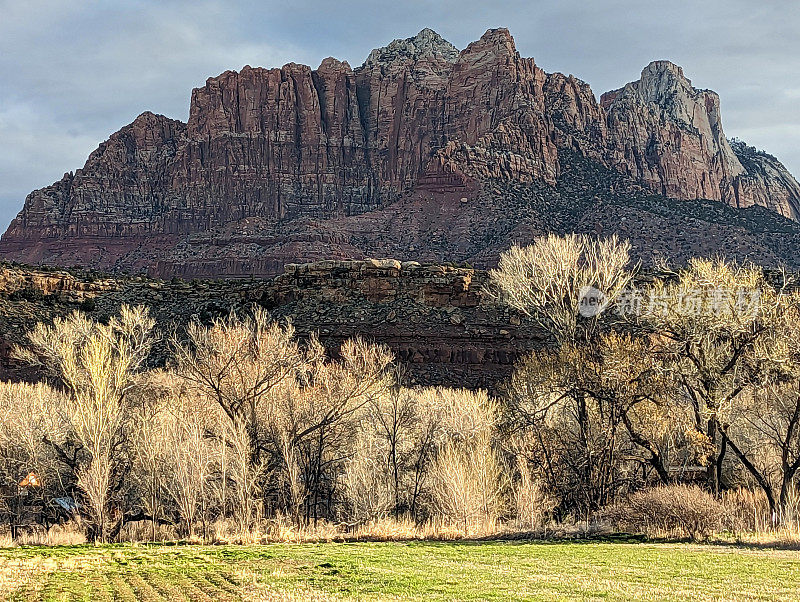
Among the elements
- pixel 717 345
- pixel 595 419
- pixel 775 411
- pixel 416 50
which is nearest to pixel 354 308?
pixel 595 419

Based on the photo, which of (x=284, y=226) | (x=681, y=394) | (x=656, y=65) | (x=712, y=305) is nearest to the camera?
(x=712, y=305)

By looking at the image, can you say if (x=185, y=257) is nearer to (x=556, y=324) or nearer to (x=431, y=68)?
(x=431, y=68)

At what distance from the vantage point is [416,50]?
527ft

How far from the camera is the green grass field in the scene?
13.6m

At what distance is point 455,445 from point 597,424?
4.56 metres

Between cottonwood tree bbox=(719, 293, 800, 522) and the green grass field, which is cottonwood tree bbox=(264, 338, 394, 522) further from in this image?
cottonwood tree bbox=(719, 293, 800, 522)

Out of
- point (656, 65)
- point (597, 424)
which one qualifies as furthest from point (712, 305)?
point (656, 65)

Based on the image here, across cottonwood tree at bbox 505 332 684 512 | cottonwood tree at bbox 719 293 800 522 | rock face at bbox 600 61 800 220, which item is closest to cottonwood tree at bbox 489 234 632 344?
cottonwood tree at bbox 505 332 684 512

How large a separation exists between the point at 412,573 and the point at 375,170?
141 m

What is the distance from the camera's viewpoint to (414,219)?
379ft

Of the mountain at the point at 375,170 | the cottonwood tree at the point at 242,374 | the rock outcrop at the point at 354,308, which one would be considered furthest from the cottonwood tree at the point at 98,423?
the mountain at the point at 375,170

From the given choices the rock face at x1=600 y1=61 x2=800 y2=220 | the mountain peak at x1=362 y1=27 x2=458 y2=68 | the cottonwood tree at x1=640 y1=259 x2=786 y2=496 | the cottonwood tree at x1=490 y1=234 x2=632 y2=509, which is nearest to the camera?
the cottonwood tree at x1=640 y1=259 x2=786 y2=496

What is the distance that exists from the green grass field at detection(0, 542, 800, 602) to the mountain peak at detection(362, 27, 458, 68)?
147269mm

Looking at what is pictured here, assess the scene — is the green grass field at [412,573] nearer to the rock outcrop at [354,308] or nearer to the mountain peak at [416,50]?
the rock outcrop at [354,308]
